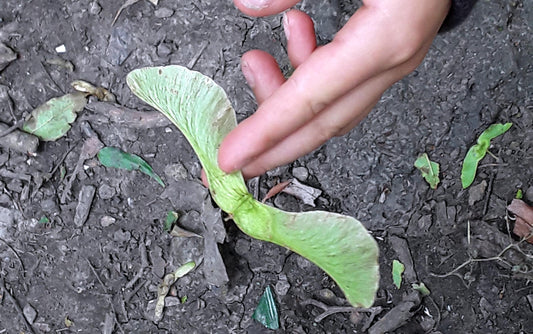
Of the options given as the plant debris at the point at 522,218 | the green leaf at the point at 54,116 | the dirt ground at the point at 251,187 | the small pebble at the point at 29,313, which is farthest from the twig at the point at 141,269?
the plant debris at the point at 522,218

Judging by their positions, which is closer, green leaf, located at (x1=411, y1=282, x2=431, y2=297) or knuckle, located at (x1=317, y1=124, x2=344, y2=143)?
knuckle, located at (x1=317, y1=124, x2=344, y2=143)

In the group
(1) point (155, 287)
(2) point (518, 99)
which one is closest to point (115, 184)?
(1) point (155, 287)

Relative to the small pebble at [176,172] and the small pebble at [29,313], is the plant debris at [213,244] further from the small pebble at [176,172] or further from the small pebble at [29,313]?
the small pebble at [29,313]

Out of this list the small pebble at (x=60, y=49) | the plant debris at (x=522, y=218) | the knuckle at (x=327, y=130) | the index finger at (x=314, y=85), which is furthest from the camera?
the small pebble at (x=60, y=49)

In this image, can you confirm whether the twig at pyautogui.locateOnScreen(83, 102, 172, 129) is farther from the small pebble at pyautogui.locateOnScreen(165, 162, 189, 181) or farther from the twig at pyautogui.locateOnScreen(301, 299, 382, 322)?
the twig at pyautogui.locateOnScreen(301, 299, 382, 322)

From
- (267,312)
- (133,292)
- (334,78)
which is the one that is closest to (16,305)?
(133,292)

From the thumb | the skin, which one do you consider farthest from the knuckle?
the thumb

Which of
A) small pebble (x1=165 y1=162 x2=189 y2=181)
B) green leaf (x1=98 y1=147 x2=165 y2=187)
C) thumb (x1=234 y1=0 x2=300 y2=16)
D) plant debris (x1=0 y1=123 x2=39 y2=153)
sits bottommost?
small pebble (x1=165 y1=162 x2=189 y2=181)

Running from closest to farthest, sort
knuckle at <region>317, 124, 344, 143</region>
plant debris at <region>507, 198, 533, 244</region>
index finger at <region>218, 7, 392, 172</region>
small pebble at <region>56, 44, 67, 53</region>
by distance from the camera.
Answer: index finger at <region>218, 7, 392, 172</region> → knuckle at <region>317, 124, 344, 143</region> → plant debris at <region>507, 198, 533, 244</region> → small pebble at <region>56, 44, 67, 53</region>
